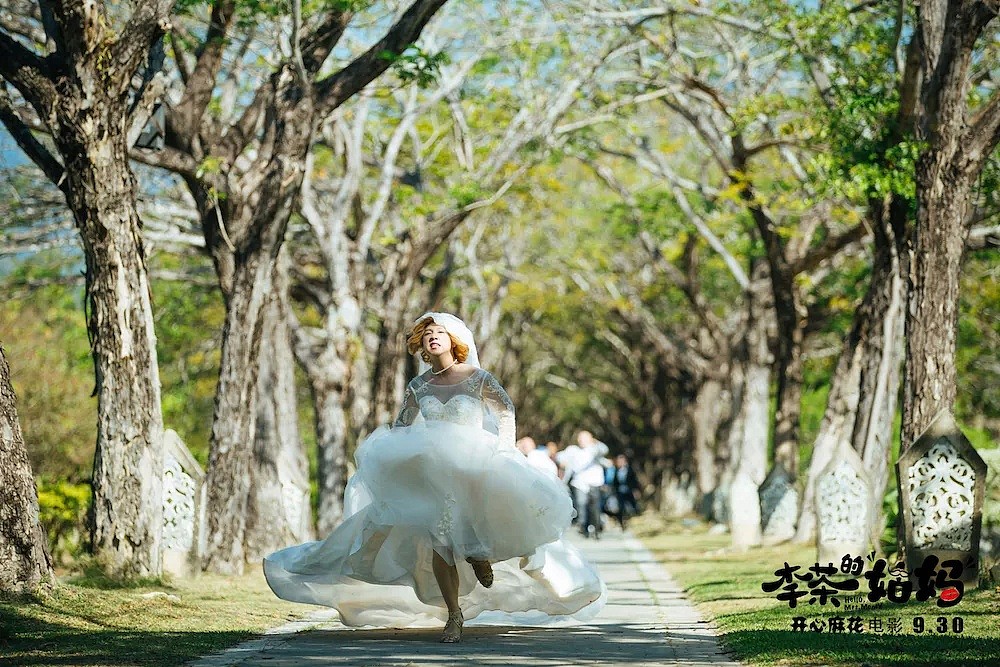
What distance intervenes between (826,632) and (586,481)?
17.4 metres

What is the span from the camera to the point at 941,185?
12625mm

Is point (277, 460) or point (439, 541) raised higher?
point (277, 460)

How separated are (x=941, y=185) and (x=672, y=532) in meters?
17.9

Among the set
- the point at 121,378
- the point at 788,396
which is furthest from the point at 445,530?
the point at 788,396

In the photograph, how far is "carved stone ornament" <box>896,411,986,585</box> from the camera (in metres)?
12.0

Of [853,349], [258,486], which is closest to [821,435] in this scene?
[853,349]

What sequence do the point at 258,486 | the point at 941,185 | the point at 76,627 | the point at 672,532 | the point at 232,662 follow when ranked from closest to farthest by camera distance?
the point at 232,662 < the point at 76,627 < the point at 941,185 < the point at 258,486 < the point at 672,532

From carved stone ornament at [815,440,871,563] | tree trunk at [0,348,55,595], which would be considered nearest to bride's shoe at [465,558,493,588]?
tree trunk at [0,348,55,595]

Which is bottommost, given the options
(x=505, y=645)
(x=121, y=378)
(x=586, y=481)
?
(x=505, y=645)

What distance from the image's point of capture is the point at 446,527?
905cm

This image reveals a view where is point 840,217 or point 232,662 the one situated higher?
point 840,217

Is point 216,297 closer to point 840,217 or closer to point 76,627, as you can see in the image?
point 840,217

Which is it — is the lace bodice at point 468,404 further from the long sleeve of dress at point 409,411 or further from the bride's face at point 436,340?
the bride's face at point 436,340

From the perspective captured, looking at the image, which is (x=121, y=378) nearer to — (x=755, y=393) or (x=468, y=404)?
(x=468, y=404)
